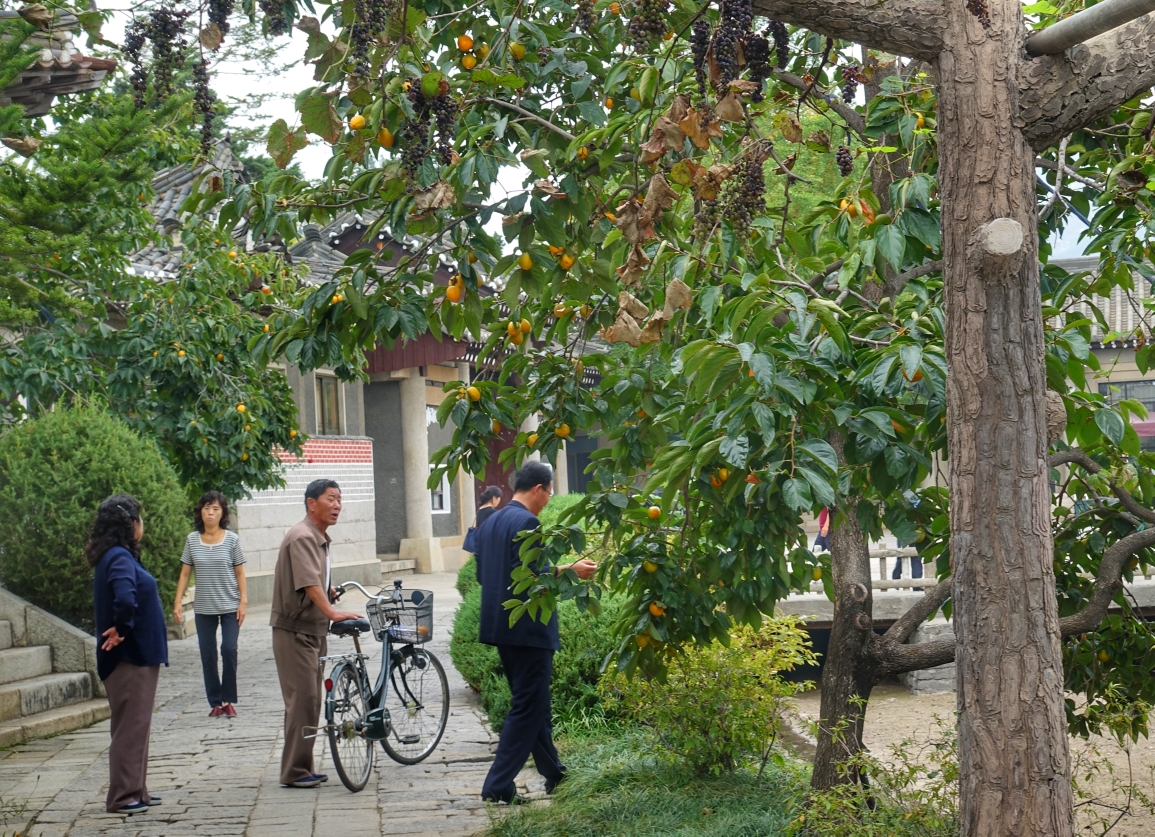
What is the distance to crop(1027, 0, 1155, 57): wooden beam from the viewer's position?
275 centimetres

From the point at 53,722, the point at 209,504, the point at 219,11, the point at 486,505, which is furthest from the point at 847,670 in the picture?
the point at 486,505

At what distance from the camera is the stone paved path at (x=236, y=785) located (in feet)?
20.9

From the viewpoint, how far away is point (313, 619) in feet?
23.4

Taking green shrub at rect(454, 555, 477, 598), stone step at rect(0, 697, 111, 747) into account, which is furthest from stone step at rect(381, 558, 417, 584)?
stone step at rect(0, 697, 111, 747)

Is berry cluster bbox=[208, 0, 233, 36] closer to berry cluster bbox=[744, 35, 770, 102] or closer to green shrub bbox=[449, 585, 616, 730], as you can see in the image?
berry cluster bbox=[744, 35, 770, 102]

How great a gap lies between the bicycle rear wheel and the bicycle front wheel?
0.40 metres

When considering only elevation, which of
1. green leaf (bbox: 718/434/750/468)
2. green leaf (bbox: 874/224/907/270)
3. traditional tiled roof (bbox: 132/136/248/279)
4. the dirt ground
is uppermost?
traditional tiled roof (bbox: 132/136/248/279)

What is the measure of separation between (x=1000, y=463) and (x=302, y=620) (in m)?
5.01

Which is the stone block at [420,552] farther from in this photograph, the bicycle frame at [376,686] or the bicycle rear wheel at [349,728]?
the bicycle rear wheel at [349,728]

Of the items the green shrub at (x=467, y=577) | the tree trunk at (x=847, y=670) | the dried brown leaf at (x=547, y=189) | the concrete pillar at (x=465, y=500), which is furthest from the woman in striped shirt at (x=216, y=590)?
the concrete pillar at (x=465, y=500)

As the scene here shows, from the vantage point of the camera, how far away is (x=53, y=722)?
9188 millimetres

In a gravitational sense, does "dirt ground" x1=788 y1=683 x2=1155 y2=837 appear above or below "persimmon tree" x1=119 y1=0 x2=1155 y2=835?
below

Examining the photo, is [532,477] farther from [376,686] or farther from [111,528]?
[111,528]

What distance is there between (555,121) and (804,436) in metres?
1.88
